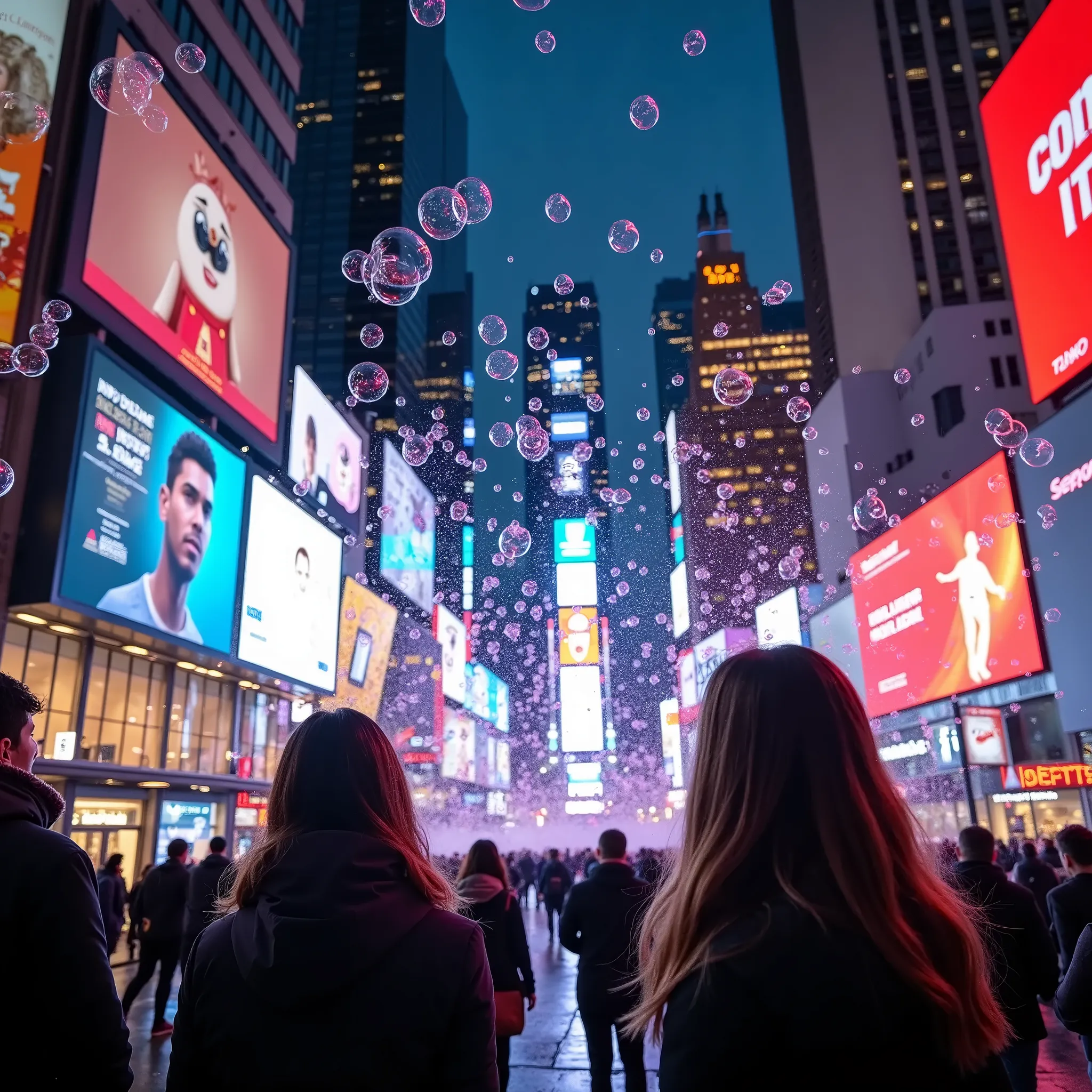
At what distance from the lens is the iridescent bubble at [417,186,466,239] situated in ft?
38.8

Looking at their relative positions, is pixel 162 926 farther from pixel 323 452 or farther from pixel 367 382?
pixel 323 452

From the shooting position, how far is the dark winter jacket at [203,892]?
820cm

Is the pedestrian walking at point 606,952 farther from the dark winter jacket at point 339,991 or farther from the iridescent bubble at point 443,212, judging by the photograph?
the iridescent bubble at point 443,212

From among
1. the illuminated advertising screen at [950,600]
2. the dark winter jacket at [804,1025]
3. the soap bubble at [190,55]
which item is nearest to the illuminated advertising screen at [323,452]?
the soap bubble at [190,55]

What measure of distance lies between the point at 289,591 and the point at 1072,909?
73.5ft

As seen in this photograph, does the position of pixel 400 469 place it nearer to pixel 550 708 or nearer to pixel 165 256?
pixel 165 256

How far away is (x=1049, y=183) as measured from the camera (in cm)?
1641

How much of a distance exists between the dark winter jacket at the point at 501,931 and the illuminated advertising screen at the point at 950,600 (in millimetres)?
17901

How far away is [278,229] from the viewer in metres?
26.5

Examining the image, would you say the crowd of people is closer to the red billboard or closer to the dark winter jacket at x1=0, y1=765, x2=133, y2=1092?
the dark winter jacket at x1=0, y1=765, x2=133, y2=1092

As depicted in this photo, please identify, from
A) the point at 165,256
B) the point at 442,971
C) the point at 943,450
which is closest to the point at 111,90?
the point at 165,256

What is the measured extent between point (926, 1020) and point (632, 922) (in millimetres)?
4705

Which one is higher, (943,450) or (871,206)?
(871,206)

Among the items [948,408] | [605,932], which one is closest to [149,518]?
[605,932]
